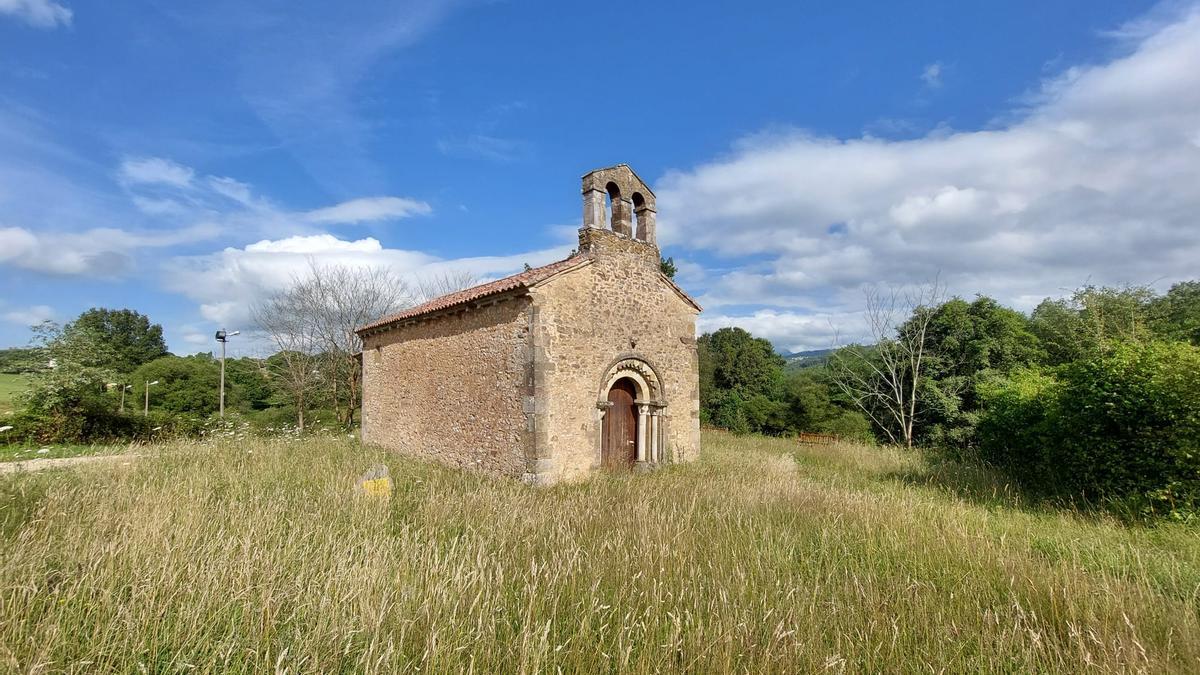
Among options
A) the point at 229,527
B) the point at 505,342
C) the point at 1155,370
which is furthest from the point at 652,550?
the point at 1155,370

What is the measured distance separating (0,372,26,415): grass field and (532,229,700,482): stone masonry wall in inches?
806

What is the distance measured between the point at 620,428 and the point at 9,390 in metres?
29.7

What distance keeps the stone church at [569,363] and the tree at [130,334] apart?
4345 cm

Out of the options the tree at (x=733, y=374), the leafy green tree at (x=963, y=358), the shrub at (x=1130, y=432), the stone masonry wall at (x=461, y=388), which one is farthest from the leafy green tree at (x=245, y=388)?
the shrub at (x=1130, y=432)

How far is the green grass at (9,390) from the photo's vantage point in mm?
18188

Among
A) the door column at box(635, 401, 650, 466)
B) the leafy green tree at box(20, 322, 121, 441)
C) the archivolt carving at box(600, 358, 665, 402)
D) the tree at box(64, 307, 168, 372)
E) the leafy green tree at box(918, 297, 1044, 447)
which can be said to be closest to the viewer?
the archivolt carving at box(600, 358, 665, 402)

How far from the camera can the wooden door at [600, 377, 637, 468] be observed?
1218cm

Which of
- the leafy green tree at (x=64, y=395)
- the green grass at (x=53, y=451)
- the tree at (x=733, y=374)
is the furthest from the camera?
the tree at (x=733, y=374)

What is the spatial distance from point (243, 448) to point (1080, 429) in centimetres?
1777

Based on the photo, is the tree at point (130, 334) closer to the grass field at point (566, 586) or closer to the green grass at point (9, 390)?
the green grass at point (9, 390)

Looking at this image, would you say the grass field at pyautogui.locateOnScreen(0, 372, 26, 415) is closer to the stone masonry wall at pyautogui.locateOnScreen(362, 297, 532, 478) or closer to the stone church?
the stone masonry wall at pyautogui.locateOnScreen(362, 297, 532, 478)

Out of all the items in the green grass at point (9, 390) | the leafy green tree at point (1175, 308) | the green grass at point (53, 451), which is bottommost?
the green grass at point (53, 451)

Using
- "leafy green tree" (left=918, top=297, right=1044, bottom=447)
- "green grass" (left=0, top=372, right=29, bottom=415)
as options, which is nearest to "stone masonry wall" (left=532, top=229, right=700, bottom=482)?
"leafy green tree" (left=918, top=297, right=1044, bottom=447)

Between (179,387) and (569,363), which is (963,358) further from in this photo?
(179,387)
